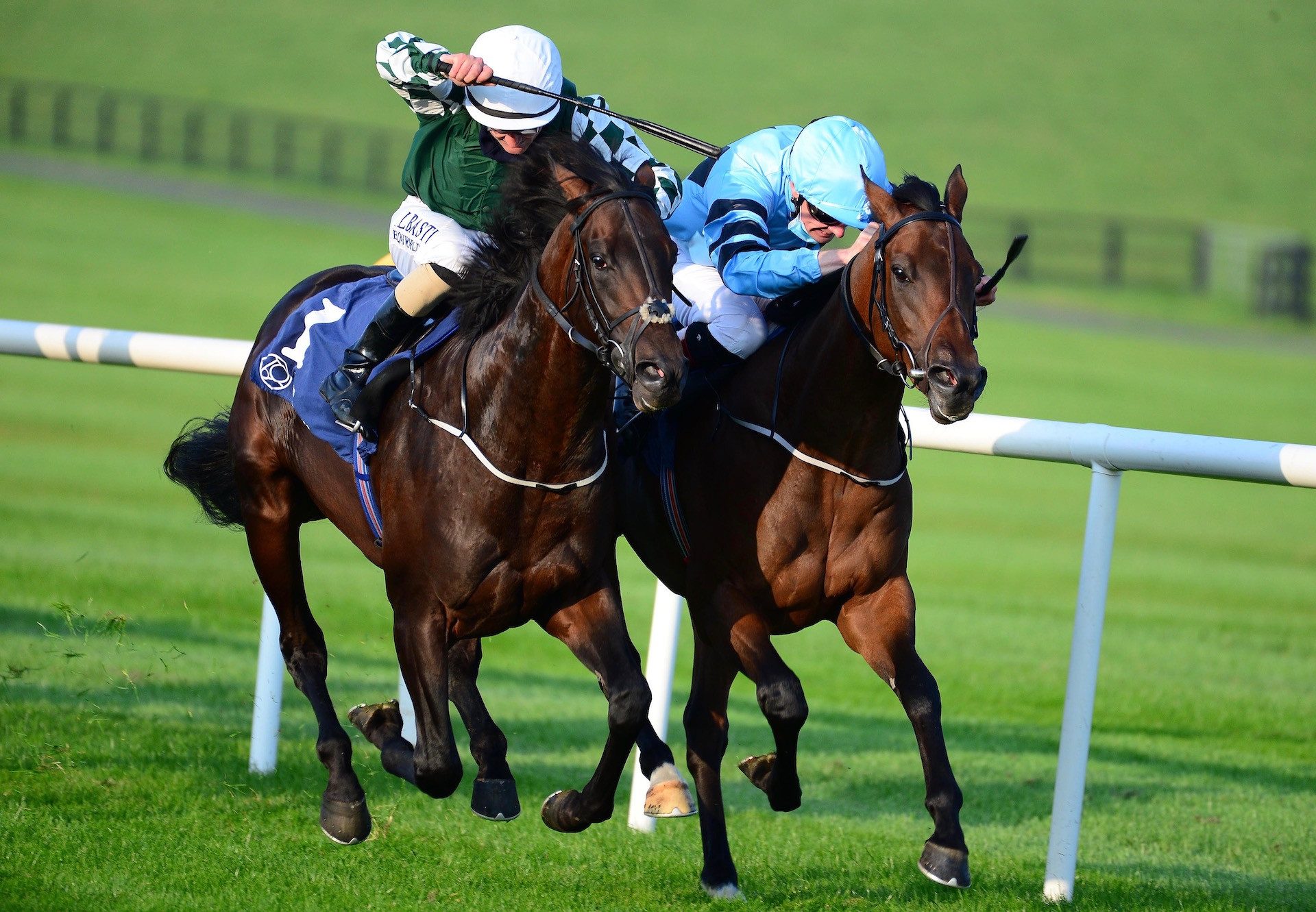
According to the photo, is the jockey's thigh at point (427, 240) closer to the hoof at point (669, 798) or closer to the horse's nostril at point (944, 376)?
the horse's nostril at point (944, 376)

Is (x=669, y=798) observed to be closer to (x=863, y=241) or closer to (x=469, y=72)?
(x=863, y=241)

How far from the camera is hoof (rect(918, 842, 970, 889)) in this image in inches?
151

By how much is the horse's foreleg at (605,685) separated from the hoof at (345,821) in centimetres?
64

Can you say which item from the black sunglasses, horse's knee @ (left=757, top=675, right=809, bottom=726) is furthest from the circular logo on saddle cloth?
horse's knee @ (left=757, top=675, right=809, bottom=726)

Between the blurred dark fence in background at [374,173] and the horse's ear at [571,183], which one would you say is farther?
the blurred dark fence in background at [374,173]

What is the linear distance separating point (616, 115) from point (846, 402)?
120 centimetres

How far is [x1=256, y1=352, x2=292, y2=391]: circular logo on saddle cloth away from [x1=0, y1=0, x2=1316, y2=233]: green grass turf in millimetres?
40398

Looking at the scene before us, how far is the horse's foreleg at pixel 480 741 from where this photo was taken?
13.3 feet

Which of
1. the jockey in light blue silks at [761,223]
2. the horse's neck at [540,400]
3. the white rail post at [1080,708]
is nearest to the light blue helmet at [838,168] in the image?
the jockey in light blue silks at [761,223]

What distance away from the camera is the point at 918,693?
4.04 metres

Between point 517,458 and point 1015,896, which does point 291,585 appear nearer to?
point 517,458

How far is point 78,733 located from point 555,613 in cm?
268

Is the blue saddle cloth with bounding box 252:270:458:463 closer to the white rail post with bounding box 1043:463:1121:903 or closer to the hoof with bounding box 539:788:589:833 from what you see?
the hoof with bounding box 539:788:589:833

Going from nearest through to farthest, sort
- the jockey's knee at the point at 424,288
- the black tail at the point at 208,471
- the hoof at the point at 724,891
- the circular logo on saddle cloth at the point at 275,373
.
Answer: the jockey's knee at the point at 424,288
the hoof at the point at 724,891
the circular logo on saddle cloth at the point at 275,373
the black tail at the point at 208,471
